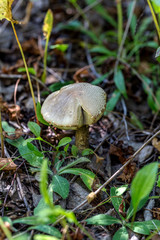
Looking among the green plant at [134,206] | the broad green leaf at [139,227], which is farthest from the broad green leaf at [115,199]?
the broad green leaf at [139,227]

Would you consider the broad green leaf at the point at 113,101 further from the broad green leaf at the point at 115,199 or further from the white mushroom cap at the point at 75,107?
the broad green leaf at the point at 115,199

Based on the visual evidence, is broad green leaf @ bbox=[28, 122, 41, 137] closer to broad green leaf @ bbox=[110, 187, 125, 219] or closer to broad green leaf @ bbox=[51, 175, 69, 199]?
broad green leaf @ bbox=[51, 175, 69, 199]

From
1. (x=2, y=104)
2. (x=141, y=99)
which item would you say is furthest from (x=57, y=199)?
(x=141, y=99)

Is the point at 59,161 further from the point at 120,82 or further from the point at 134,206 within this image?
the point at 120,82

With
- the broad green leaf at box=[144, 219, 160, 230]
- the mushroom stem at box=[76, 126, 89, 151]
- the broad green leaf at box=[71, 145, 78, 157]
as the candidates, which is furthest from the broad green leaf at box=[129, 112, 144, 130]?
the broad green leaf at box=[144, 219, 160, 230]

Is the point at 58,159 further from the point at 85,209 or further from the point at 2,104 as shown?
the point at 2,104

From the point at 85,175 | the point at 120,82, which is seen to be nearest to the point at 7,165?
the point at 85,175
